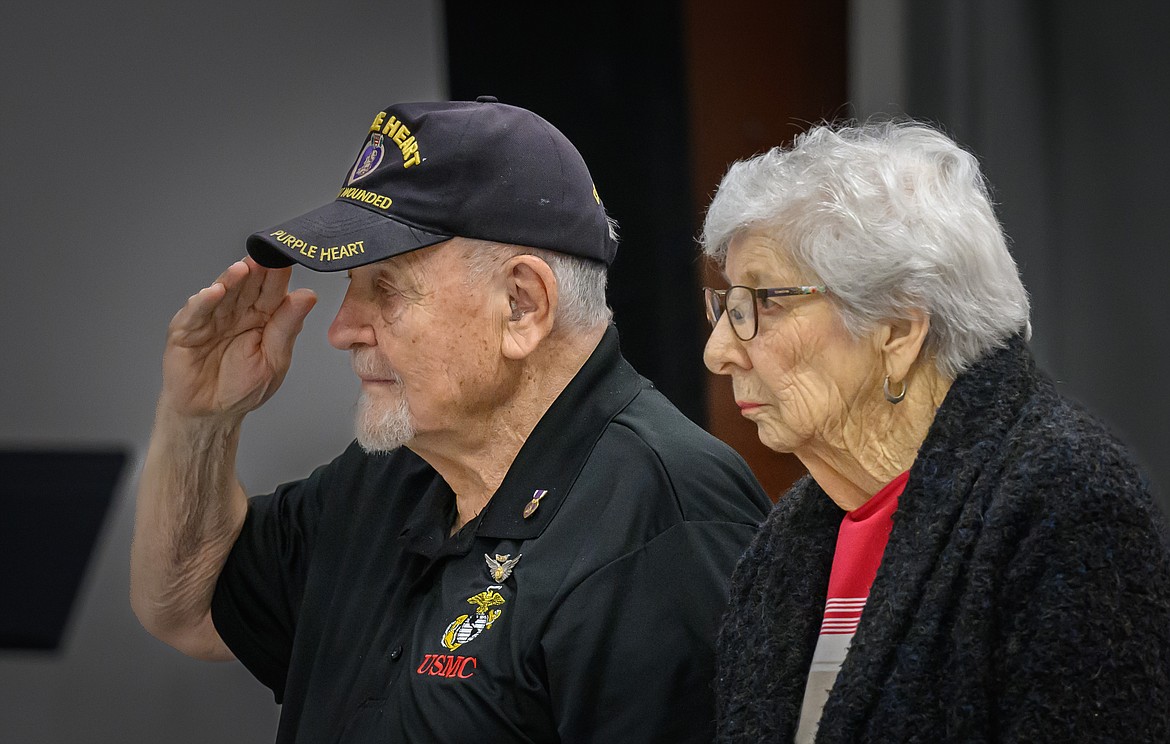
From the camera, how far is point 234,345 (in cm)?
173

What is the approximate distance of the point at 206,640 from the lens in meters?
1.82

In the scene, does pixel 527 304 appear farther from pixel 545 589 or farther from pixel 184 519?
pixel 184 519

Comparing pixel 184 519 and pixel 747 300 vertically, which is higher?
pixel 747 300

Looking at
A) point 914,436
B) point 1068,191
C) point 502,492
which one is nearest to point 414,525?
point 502,492

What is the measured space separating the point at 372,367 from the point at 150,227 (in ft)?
5.23

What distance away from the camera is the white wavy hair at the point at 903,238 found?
1.15 m

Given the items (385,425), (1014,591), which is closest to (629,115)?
(385,425)

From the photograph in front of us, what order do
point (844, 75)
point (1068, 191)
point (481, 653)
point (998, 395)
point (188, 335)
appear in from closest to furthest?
point (998, 395) → point (481, 653) → point (188, 335) → point (1068, 191) → point (844, 75)

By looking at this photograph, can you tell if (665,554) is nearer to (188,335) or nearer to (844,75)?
(188,335)

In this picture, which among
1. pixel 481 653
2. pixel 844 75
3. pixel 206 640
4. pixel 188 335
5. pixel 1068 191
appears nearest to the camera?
pixel 481 653

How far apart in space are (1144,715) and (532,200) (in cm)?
83

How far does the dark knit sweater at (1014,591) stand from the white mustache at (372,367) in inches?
24.3

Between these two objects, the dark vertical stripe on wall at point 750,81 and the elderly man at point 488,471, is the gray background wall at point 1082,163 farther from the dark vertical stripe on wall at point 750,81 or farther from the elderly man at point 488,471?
the elderly man at point 488,471

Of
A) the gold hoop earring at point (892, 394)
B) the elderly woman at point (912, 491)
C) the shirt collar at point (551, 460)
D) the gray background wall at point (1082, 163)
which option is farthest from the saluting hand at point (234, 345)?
the gray background wall at point (1082, 163)
